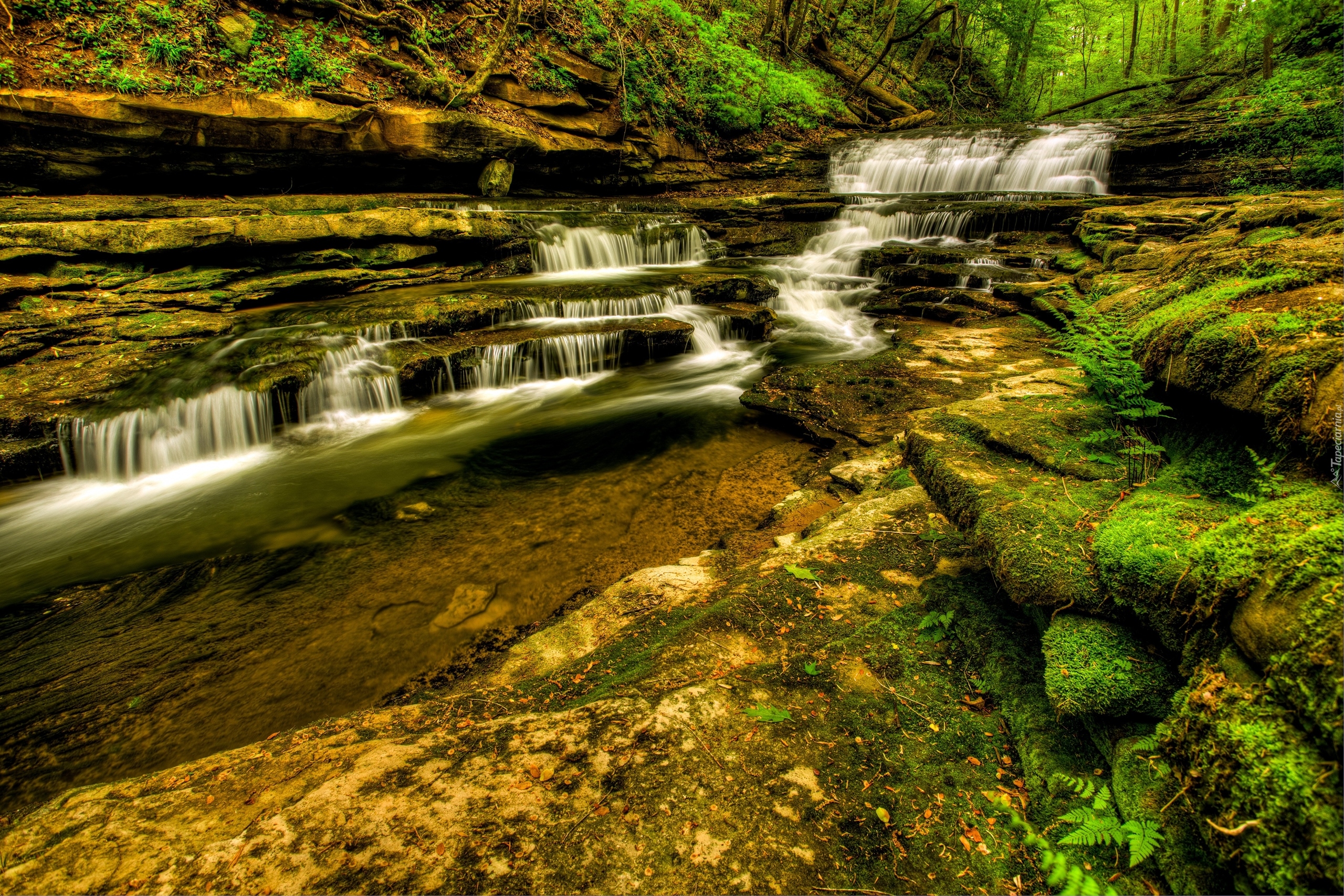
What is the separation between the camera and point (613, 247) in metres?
12.2

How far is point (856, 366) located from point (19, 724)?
7977 millimetres

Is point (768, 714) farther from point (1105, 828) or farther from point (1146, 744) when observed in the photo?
point (1146, 744)

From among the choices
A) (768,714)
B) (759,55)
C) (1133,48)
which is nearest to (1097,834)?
(768,714)

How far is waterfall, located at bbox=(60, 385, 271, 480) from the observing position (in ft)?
21.0

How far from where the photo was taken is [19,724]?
10.0 feet

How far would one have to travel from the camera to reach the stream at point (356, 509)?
3.27 meters

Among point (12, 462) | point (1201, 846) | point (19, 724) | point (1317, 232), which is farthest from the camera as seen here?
point (12, 462)

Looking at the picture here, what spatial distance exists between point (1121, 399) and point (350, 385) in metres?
8.45

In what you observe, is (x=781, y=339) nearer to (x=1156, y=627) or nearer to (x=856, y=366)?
(x=856, y=366)

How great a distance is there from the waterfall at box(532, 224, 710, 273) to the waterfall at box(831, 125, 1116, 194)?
821 cm

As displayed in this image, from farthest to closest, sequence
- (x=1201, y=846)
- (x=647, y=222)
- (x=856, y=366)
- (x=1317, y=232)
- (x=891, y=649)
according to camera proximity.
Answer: (x=647, y=222), (x=856, y=366), (x=1317, y=232), (x=891, y=649), (x=1201, y=846)

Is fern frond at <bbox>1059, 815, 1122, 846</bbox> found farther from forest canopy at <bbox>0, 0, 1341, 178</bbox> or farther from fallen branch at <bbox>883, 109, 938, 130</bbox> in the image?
fallen branch at <bbox>883, 109, 938, 130</bbox>

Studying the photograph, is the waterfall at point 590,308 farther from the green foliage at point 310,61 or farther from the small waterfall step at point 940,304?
the green foliage at point 310,61

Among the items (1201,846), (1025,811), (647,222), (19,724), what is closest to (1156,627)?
(1201,846)
